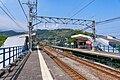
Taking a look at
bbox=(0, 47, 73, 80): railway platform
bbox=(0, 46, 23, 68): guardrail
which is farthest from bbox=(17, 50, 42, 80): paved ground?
bbox=(0, 46, 23, 68): guardrail

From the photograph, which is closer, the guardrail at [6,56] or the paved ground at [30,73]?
the paved ground at [30,73]

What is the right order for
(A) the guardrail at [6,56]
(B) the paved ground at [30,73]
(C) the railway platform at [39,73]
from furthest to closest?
(A) the guardrail at [6,56], (B) the paved ground at [30,73], (C) the railway platform at [39,73]

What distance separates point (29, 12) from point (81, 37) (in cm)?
2373

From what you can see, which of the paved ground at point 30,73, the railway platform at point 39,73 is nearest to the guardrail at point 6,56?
the railway platform at point 39,73

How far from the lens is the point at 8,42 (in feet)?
163

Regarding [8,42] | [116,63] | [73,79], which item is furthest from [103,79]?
[8,42]

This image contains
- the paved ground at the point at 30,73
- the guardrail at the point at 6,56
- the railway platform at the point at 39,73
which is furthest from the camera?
the guardrail at the point at 6,56

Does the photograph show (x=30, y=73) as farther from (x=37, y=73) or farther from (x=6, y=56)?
(x=6, y=56)

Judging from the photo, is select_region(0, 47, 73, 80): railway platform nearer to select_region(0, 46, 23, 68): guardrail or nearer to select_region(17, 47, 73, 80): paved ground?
select_region(17, 47, 73, 80): paved ground

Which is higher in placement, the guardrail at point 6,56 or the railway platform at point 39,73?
the guardrail at point 6,56

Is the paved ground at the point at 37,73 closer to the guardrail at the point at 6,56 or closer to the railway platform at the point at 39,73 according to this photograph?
the railway platform at the point at 39,73

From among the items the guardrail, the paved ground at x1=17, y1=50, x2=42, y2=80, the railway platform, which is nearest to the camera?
the railway platform

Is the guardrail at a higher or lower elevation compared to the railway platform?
higher

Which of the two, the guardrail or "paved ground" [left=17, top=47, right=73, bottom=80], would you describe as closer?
"paved ground" [left=17, top=47, right=73, bottom=80]
